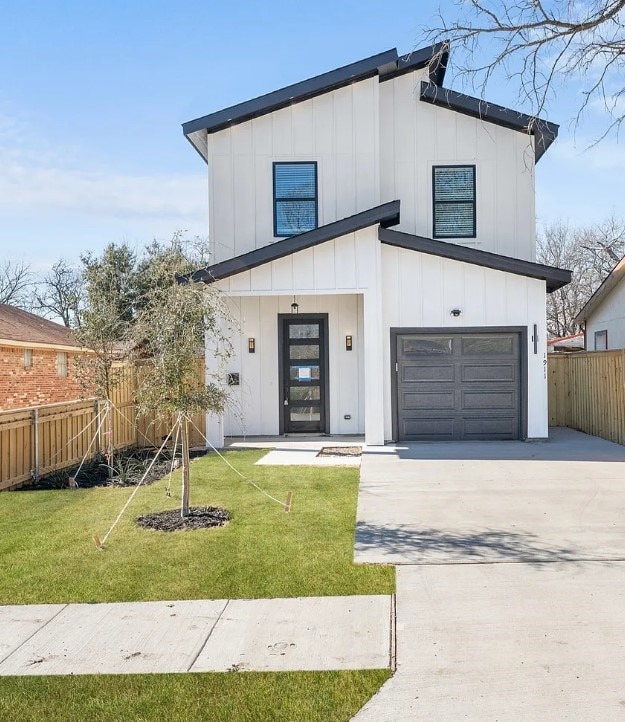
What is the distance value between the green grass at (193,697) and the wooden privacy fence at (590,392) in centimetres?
1058

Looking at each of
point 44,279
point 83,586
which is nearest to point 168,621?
point 83,586

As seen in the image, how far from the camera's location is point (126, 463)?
11602 mm

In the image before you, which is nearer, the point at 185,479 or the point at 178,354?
the point at 178,354

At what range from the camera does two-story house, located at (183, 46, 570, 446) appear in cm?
1290

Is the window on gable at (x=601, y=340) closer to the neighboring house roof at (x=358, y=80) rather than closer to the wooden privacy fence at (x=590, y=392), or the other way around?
the wooden privacy fence at (x=590, y=392)

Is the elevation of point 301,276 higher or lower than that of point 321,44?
lower

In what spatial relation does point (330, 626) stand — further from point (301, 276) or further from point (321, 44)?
point (321, 44)

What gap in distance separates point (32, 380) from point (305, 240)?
11490 millimetres

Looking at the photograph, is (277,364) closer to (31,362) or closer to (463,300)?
(463,300)

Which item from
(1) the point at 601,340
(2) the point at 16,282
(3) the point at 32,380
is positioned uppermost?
(2) the point at 16,282

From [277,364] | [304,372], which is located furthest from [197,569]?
[304,372]

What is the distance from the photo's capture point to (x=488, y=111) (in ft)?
46.3

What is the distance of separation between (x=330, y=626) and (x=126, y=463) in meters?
7.83

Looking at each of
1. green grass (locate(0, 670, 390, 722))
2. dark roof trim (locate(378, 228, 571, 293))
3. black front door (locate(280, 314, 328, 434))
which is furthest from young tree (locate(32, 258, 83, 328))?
green grass (locate(0, 670, 390, 722))
